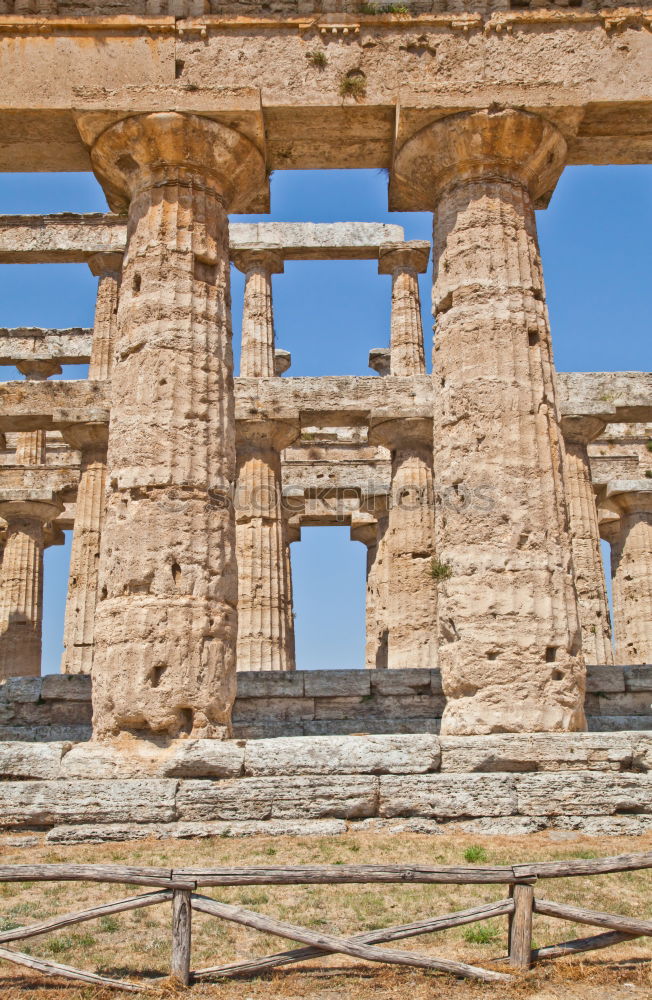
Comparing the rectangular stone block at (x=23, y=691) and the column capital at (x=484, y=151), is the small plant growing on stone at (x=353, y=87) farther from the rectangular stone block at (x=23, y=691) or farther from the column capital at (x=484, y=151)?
A: the rectangular stone block at (x=23, y=691)

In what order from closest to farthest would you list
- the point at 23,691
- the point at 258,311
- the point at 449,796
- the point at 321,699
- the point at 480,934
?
1. the point at 480,934
2. the point at 449,796
3. the point at 23,691
4. the point at 321,699
5. the point at 258,311

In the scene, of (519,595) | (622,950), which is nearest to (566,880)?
(622,950)

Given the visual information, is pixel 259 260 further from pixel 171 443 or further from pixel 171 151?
pixel 171 443

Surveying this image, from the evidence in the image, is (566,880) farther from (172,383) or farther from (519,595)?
(172,383)

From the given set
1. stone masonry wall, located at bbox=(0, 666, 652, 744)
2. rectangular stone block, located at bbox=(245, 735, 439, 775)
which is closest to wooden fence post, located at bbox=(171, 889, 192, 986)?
rectangular stone block, located at bbox=(245, 735, 439, 775)

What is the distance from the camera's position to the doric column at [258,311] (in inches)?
840

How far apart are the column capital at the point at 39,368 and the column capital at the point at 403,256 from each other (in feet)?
29.8

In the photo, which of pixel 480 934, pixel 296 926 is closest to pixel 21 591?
pixel 480 934

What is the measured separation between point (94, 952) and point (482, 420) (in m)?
6.52

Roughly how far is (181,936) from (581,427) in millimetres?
14347

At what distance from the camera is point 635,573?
22719 mm

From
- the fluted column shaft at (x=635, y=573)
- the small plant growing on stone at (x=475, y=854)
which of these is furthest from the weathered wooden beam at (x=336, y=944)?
the fluted column shaft at (x=635, y=573)

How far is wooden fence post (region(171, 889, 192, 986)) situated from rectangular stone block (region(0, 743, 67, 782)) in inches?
164

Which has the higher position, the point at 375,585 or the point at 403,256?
the point at 403,256
